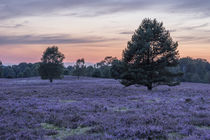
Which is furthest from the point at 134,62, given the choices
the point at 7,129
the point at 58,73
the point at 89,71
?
the point at 89,71

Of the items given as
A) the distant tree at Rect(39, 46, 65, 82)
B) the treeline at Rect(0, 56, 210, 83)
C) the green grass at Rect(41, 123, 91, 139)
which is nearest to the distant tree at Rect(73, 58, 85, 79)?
the treeline at Rect(0, 56, 210, 83)

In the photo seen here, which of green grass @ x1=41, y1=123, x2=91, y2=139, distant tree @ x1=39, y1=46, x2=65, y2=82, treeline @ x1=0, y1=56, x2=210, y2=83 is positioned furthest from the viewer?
treeline @ x1=0, y1=56, x2=210, y2=83

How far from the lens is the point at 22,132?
795 cm

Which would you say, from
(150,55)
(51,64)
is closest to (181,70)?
(51,64)

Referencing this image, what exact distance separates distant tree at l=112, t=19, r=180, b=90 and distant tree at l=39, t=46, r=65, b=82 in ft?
105

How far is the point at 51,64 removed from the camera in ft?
193

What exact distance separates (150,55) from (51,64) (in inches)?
1396

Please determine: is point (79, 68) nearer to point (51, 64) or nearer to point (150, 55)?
point (51, 64)

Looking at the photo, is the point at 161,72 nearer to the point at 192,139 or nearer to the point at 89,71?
the point at 192,139

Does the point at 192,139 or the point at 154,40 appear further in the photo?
the point at 154,40

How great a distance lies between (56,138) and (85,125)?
6.80 ft

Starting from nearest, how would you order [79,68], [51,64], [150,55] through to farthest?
1. [150,55]
2. [51,64]
3. [79,68]

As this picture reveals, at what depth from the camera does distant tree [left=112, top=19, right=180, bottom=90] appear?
3023 cm

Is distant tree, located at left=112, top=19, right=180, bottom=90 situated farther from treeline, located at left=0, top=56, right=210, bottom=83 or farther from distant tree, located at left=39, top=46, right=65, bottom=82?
treeline, located at left=0, top=56, right=210, bottom=83
